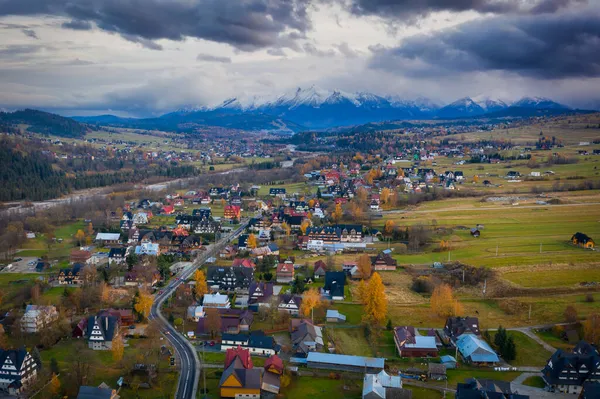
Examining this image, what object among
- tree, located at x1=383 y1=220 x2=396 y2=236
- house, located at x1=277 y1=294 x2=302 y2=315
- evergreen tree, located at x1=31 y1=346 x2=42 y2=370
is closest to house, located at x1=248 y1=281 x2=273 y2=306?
house, located at x1=277 y1=294 x2=302 y2=315

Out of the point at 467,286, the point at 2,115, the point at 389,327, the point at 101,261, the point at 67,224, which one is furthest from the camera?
the point at 2,115

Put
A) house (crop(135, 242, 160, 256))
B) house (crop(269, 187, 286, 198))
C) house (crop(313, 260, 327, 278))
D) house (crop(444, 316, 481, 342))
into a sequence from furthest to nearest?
1. house (crop(269, 187, 286, 198))
2. house (crop(135, 242, 160, 256))
3. house (crop(313, 260, 327, 278))
4. house (crop(444, 316, 481, 342))

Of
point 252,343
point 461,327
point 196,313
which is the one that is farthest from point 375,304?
point 196,313

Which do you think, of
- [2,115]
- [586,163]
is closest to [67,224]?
[586,163]

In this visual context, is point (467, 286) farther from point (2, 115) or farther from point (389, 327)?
point (2, 115)

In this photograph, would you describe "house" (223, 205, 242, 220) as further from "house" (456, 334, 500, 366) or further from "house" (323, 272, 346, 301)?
"house" (456, 334, 500, 366)

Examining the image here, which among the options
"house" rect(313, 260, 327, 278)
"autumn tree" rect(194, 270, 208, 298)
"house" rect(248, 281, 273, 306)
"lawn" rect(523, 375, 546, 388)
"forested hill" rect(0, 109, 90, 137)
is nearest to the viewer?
"lawn" rect(523, 375, 546, 388)
